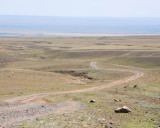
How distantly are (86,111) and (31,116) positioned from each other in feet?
11.1

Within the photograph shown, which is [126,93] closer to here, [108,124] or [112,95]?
[112,95]

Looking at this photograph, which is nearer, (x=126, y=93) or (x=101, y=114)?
(x=101, y=114)

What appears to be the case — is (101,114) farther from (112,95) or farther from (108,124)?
(112,95)

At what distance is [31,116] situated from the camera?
16.1 metres

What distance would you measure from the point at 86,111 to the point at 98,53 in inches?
2506

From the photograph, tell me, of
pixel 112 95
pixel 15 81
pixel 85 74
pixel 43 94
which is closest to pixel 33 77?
pixel 15 81

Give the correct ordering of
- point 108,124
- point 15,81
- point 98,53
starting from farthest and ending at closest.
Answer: point 98,53 < point 15,81 < point 108,124

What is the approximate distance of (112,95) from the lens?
80.8ft

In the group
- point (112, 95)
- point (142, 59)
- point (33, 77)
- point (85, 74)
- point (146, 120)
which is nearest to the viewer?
point (146, 120)

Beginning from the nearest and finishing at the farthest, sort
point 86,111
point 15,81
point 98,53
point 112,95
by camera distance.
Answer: point 86,111, point 112,95, point 15,81, point 98,53

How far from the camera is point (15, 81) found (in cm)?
3338

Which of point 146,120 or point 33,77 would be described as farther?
point 33,77

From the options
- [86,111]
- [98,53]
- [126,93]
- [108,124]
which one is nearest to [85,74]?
[126,93]

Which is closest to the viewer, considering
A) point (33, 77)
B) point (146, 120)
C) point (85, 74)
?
point (146, 120)
